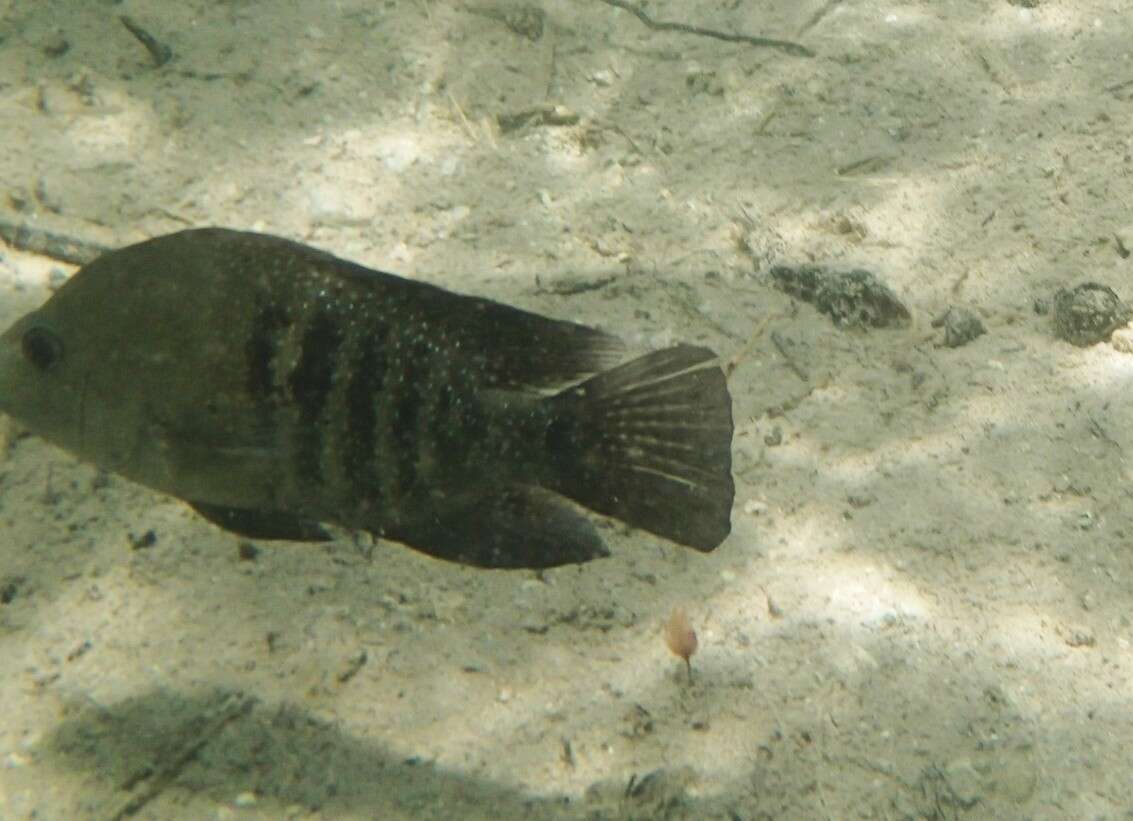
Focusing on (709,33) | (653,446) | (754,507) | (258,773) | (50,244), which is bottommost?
(258,773)

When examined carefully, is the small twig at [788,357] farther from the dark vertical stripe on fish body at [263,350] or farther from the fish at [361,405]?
the dark vertical stripe on fish body at [263,350]

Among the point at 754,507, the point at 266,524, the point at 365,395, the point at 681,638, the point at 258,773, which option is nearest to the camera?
the point at 365,395

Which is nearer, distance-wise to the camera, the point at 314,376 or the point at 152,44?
the point at 314,376

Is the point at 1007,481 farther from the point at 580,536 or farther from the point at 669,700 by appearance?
the point at 580,536

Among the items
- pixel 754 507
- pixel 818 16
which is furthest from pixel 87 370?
pixel 818 16

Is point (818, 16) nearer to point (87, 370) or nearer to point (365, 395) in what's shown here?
point (365, 395)
